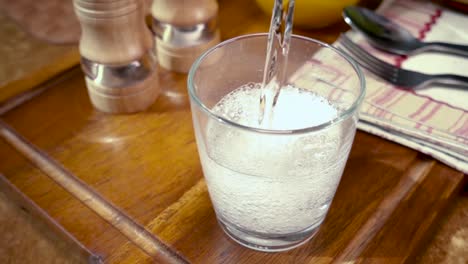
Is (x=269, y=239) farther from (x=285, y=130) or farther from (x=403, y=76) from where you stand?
(x=403, y=76)

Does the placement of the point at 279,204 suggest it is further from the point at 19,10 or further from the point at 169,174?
the point at 19,10

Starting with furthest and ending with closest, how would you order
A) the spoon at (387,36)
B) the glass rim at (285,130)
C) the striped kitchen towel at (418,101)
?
the spoon at (387,36) < the striped kitchen towel at (418,101) < the glass rim at (285,130)

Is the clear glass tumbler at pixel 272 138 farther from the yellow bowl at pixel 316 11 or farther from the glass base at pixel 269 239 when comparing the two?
the yellow bowl at pixel 316 11

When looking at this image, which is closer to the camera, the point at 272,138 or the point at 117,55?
the point at 272,138

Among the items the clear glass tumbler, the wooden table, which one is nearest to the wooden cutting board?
the wooden table

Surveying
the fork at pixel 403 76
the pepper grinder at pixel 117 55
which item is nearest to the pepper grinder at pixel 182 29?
the pepper grinder at pixel 117 55

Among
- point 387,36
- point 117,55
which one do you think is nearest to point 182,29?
point 117,55

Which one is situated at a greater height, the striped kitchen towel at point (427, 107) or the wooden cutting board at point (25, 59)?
the striped kitchen towel at point (427, 107)
